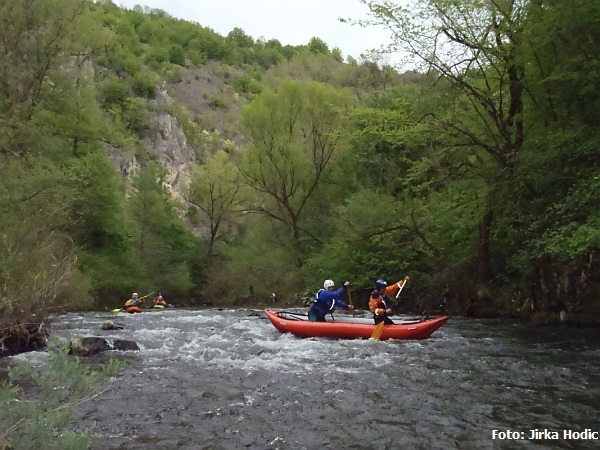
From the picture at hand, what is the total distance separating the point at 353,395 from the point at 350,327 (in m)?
5.78

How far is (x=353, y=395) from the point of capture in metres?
7.69

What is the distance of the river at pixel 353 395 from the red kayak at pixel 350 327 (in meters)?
0.35

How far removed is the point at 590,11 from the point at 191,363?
418 inches

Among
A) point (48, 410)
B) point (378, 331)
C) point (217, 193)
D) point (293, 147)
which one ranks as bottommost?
point (378, 331)

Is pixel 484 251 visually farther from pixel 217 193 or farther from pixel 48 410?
pixel 217 193

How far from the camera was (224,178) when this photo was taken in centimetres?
3841

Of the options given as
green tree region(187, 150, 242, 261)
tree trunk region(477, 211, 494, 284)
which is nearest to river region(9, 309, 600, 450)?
tree trunk region(477, 211, 494, 284)

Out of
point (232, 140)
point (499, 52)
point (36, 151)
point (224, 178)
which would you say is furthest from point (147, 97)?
point (499, 52)

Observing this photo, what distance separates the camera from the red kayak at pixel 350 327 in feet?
42.2

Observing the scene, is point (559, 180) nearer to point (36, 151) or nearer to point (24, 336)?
point (24, 336)

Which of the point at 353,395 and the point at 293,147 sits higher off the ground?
the point at 293,147

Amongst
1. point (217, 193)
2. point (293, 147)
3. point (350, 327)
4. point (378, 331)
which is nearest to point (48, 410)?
point (378, 331)

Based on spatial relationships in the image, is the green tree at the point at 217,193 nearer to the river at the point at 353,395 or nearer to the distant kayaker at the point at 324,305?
the distant kayaker at the point at 324,305

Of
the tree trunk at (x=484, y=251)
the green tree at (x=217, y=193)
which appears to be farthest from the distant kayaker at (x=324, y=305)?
the green tree at (x=217, y=193)
